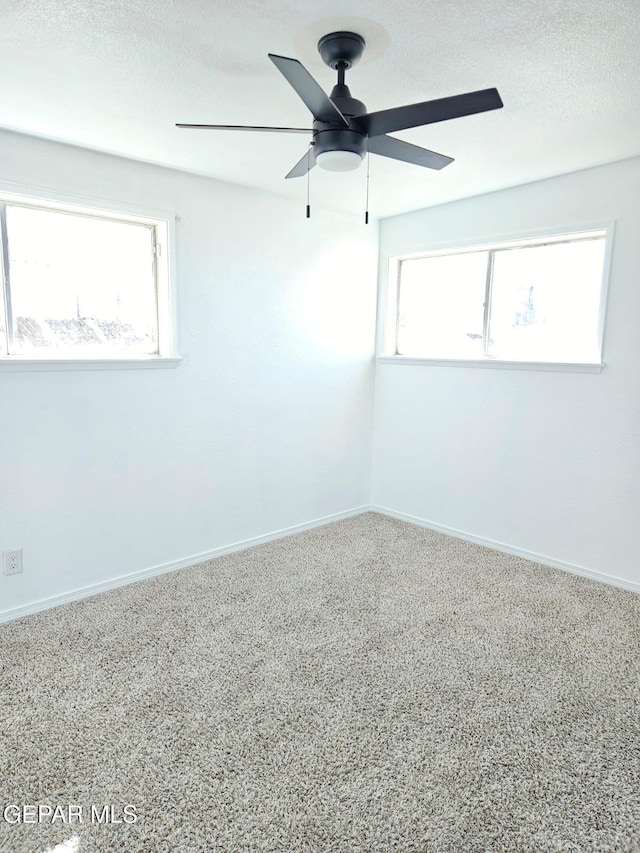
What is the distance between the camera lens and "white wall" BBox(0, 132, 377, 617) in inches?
106

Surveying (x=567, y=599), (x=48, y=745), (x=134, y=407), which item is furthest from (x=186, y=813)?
(x=567, y=599)

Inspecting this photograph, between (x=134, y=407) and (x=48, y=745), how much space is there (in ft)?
5.64

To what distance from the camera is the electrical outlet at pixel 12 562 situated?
263cm

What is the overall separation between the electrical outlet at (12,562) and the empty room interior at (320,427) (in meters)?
0.01

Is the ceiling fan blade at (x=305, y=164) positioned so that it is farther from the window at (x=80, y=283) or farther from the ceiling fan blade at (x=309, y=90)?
the window at (x=80, y=283)

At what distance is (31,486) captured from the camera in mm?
2676

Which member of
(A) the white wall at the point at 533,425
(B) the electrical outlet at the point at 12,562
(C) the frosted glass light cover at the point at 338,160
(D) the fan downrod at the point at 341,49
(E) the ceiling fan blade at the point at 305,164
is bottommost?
(B) the electrical outlet at the point at 12,562

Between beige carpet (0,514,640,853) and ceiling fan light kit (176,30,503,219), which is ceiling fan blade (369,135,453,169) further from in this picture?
beige carpet (0,514,640,853)

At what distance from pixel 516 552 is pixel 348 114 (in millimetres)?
2954

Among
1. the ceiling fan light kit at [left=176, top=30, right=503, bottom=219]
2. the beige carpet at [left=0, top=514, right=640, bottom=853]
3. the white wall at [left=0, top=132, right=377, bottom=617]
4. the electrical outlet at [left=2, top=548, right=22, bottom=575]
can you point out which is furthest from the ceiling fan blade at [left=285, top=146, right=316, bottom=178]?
the electrical outlet at [left=2, top=548, right=22, bottom=575]

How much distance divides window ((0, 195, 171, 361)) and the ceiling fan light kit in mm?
1404

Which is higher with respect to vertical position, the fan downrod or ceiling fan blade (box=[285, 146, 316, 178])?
the fan downrod

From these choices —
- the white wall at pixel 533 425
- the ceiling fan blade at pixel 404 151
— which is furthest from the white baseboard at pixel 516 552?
the ceiling fan blade at pixel 404 151

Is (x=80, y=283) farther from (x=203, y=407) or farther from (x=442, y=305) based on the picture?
(x=442, y=305)
